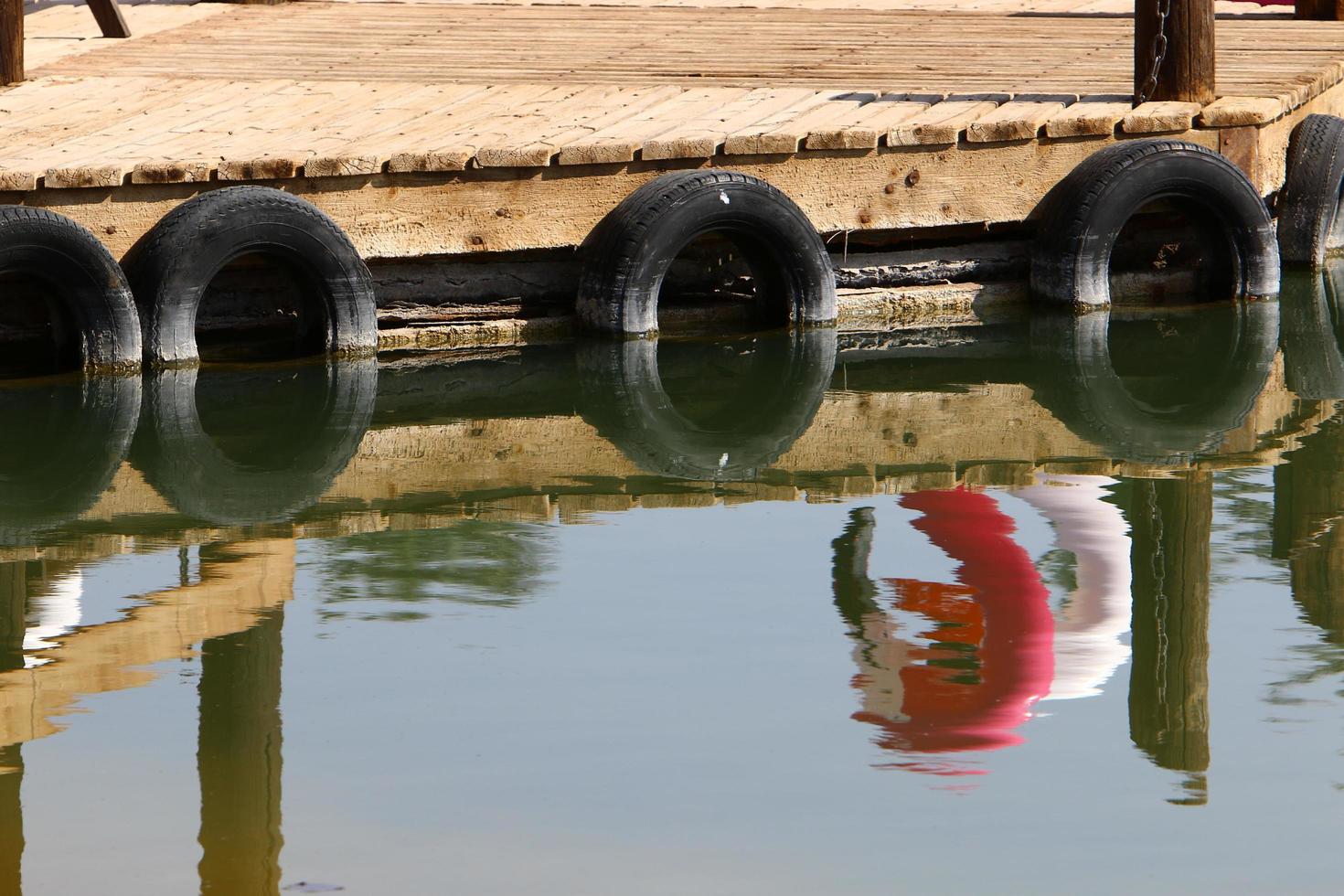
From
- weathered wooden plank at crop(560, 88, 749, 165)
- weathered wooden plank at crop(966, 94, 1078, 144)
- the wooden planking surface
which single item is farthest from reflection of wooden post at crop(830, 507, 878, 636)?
weathered wooden plank at crop(966, 94, 1078, 144)

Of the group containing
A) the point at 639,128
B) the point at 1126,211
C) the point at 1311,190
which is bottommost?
the point at 1126,211

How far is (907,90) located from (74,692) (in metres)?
5.74

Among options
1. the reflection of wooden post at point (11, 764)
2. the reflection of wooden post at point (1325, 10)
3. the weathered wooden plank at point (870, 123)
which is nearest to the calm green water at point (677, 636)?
the reflection of wooden post at point (11, 764)

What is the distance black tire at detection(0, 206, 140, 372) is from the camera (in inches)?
256

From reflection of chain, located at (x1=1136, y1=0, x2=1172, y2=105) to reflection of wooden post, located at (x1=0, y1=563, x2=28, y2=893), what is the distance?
538 cm

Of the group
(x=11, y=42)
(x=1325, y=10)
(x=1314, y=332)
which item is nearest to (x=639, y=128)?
(x=1314, y=332)

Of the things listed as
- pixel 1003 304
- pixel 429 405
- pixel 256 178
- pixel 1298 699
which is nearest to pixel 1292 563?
pixel 1298 699

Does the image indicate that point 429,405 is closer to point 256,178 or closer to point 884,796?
point 256,178

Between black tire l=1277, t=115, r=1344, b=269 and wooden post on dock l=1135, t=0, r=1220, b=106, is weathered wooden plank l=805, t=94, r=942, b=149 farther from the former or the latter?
black tire l=1277, t=115, r=1344, b=269

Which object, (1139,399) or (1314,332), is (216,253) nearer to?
(1139,399)

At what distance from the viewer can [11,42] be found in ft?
28.2

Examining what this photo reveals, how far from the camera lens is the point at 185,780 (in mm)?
3283

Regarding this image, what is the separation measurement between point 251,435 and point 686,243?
201 cm

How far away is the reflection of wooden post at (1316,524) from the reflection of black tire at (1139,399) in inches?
12.6
